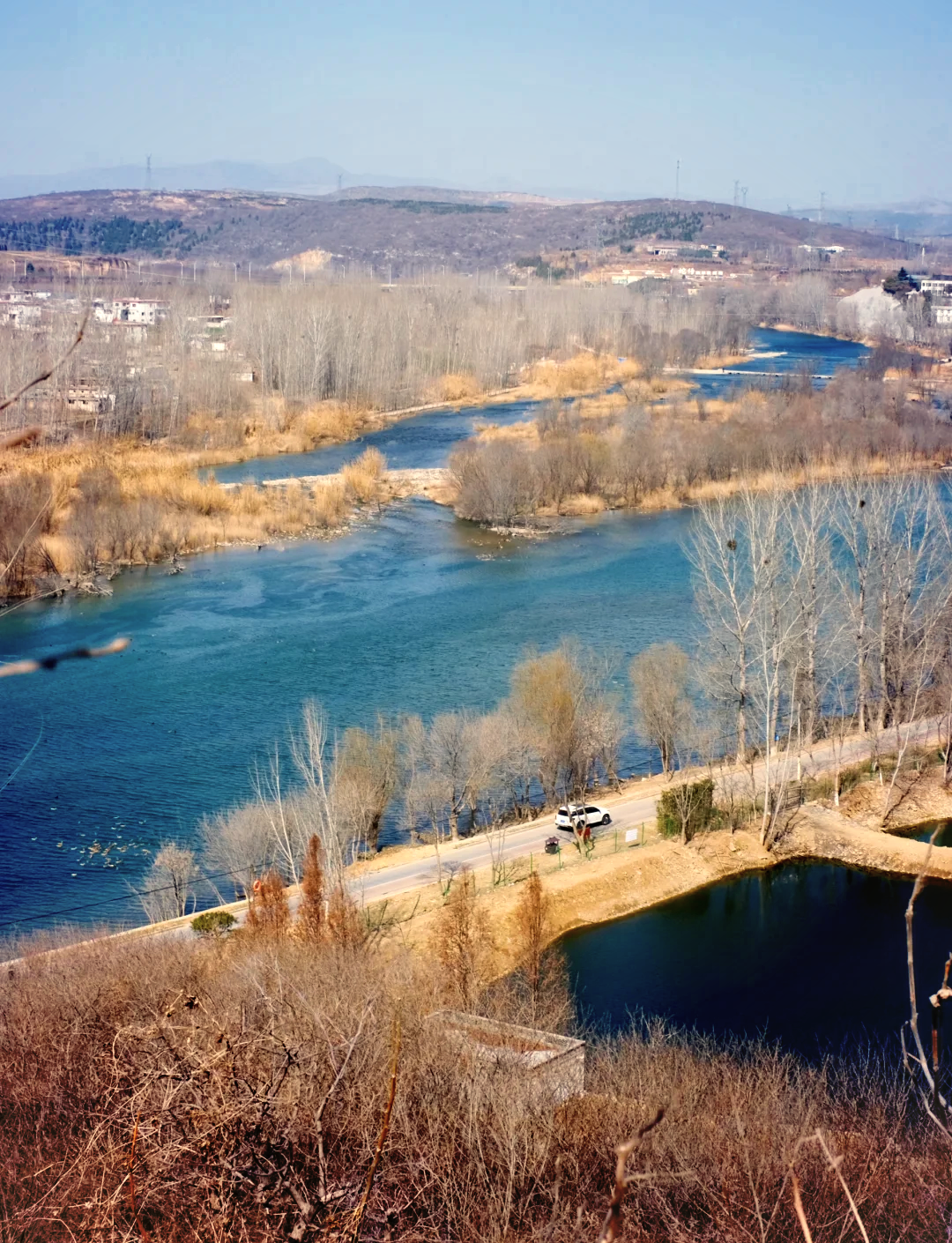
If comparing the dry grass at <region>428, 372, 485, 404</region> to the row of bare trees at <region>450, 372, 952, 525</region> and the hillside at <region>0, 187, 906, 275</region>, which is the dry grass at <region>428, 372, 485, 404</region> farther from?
the hillside at <region>0, 187, 906, 275</region>

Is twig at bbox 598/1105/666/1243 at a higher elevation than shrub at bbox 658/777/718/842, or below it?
higher

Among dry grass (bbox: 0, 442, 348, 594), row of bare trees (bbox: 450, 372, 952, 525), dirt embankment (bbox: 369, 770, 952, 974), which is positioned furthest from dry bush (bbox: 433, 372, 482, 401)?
dirt embankment (bbox: 369, 770, 952, 974)

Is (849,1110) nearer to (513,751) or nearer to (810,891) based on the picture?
(810,891)

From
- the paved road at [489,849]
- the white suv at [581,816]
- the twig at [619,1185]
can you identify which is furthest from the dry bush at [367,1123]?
the white suv at [581,816]

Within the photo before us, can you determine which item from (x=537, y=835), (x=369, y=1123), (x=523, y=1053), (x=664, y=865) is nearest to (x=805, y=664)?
(x=664, y=865)

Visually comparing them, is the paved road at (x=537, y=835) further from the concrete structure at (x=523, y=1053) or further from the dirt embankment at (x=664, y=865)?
the concrete structure at (x=523, y=1053)

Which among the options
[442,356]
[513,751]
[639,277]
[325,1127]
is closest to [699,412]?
[442,356]
